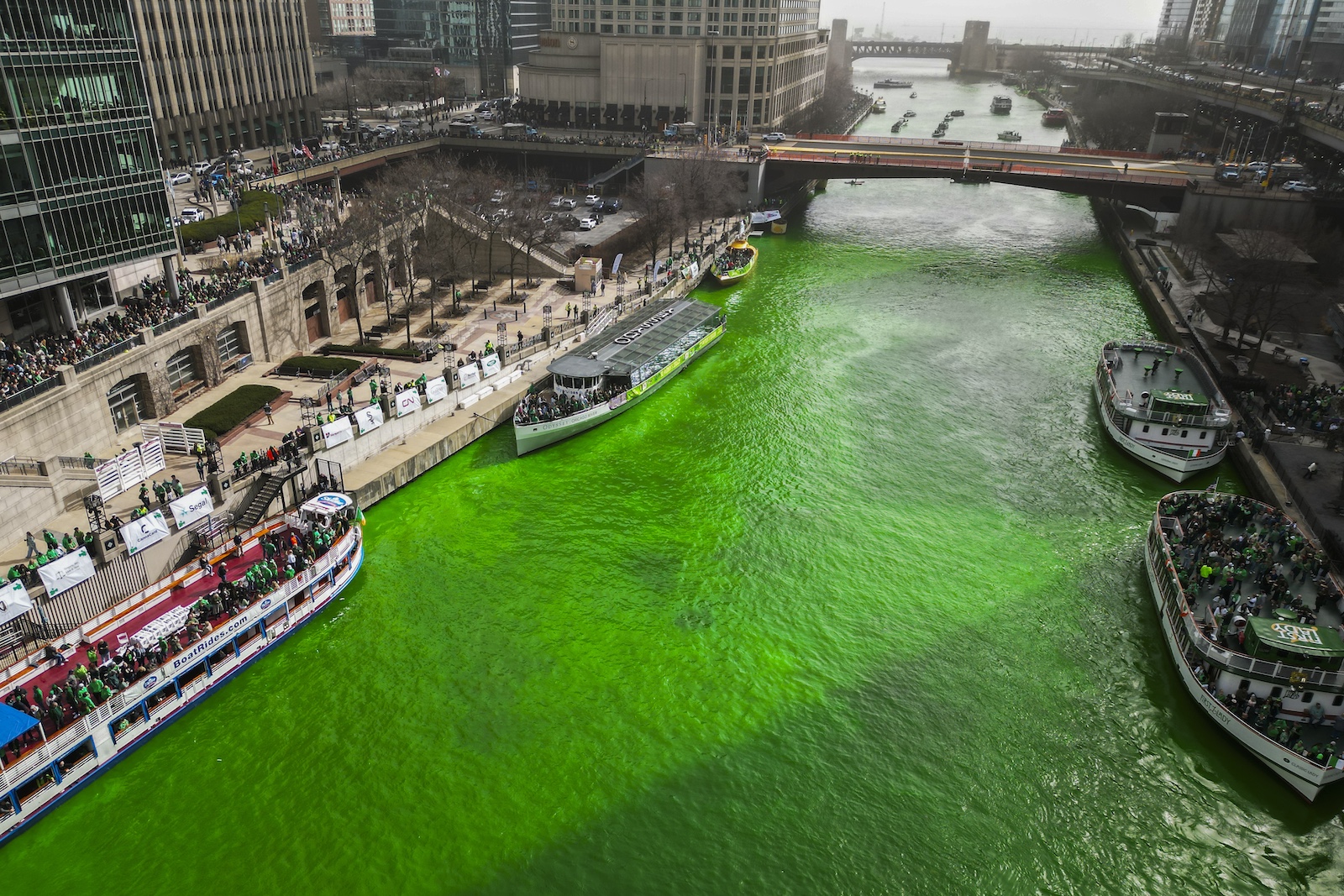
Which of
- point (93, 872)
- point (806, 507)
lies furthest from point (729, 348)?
point (93, 872)

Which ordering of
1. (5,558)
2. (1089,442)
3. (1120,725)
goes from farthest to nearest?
(1089,442) → (5,558) → (1120,725)

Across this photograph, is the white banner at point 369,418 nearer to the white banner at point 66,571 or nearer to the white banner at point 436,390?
the white banner at point 436,390

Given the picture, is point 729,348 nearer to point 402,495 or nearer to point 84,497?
point 402,495

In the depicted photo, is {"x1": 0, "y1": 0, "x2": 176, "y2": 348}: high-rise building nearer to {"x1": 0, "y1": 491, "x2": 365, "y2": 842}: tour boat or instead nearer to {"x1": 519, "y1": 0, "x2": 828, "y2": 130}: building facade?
{"x1": 0, "y1": 491, "x2": 365, "y2": 842}: tour boat

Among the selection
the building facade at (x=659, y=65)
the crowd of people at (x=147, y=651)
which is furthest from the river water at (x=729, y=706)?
the building facade at (x=659, y=65)

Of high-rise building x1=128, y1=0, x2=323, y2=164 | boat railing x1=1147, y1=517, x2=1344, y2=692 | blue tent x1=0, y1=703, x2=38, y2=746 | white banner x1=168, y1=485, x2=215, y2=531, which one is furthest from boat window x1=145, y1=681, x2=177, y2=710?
high-rise building x1=128, y1=0, x2=323, y2=164

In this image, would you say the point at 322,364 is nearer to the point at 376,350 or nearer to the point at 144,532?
the point at 376,350

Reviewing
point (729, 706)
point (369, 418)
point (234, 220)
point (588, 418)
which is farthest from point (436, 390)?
point (234, 220)
